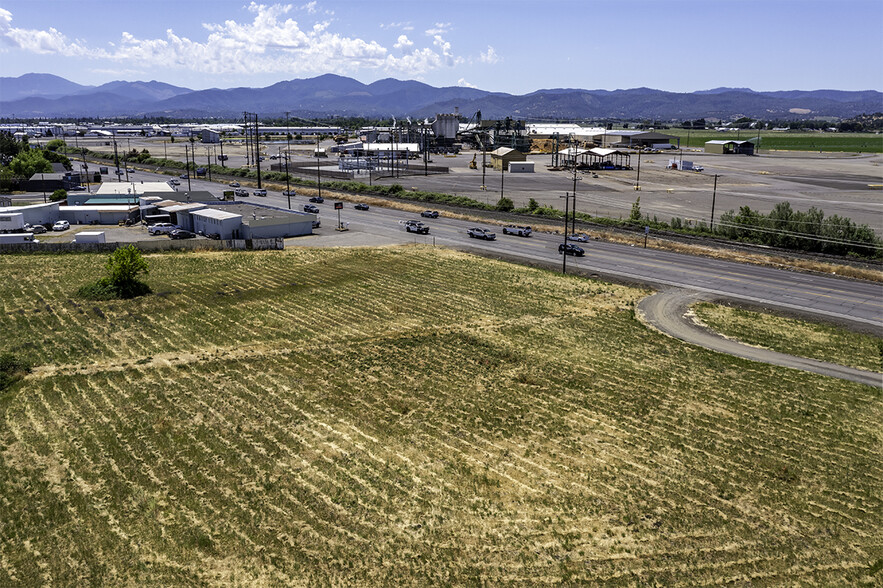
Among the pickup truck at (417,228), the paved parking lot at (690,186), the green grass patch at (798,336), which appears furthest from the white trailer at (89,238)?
the green grass patch at (798,336)

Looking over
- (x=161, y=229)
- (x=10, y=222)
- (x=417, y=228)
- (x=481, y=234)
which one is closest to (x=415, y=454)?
(x=481, y=234)

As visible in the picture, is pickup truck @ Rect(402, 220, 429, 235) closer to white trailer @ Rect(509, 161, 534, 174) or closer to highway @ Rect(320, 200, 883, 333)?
highway @ Rect(320, 200, 883, 333)

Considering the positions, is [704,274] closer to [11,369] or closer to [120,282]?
[120,282]

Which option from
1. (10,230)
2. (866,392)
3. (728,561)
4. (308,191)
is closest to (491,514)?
(728,561)

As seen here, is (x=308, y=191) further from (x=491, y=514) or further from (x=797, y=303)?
(x=491, y=514)

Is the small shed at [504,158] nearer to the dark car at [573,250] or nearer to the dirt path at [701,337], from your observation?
the dark car at [573,250]
